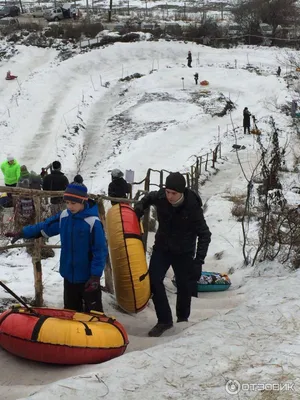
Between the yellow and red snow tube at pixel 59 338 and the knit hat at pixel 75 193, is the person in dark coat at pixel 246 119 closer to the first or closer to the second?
the knit hat at pixel 75 193

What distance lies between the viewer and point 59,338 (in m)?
3.83

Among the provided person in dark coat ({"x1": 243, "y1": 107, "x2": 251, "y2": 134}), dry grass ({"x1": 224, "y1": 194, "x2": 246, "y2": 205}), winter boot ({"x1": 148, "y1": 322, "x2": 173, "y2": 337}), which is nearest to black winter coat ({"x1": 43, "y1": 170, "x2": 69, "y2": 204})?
winter boot ({"x1": 148, "y1": 322, "x2": 173, "y2": 337})

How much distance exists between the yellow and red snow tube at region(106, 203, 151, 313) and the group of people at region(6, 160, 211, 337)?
0.12 meters

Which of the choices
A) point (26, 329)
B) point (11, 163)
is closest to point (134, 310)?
point (26, 329)

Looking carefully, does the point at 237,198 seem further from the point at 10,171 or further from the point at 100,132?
the point at 100,132

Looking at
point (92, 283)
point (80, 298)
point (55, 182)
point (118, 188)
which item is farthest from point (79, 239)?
point (55, 182)

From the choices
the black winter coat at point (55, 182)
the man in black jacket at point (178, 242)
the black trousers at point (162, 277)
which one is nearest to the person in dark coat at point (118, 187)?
the black winter coat at point (55, 182)

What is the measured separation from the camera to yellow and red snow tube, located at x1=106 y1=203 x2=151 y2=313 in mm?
4930

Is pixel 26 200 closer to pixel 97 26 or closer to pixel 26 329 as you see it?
pixel 26 329

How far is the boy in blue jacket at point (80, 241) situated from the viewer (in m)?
4.23

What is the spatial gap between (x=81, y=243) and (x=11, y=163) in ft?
23.8

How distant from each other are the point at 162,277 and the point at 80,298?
0.86 m

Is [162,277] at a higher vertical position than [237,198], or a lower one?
higher

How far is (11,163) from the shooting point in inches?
432
